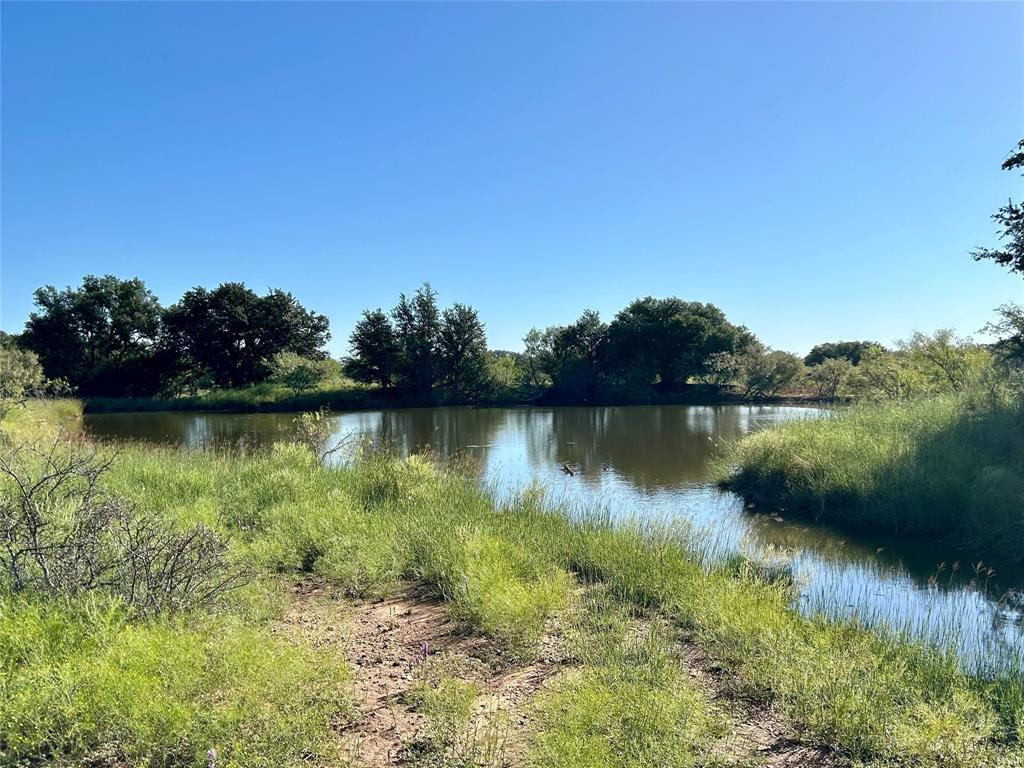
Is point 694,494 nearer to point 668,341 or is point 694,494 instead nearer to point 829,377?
point 829,377

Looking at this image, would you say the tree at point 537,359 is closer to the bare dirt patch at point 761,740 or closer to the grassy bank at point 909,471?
the grassy bank at point 909,471

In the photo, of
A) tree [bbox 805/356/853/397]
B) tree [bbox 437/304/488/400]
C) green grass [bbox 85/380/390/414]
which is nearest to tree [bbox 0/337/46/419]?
green grass [bbox 85/380/390/414]

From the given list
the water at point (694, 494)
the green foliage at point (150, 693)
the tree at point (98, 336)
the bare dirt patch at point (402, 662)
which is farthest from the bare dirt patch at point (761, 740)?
the tree at point (98, 336)

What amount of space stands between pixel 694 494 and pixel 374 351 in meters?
36.2

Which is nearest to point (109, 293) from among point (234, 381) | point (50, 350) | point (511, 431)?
point (50, 350)

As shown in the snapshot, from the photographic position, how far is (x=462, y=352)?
45812 millimetres

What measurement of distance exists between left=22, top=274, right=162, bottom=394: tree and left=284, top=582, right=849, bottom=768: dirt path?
49.9 meters

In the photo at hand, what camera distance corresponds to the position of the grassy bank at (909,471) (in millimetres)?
8742

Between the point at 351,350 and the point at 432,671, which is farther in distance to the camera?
the point at 351,350

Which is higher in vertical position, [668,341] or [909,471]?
[668,341]

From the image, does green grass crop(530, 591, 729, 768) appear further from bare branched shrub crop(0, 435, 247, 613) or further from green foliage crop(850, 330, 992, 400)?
green foliage crop(850, 330, 992, 400)

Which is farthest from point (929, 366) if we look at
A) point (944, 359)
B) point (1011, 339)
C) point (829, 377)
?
point (829, 377)

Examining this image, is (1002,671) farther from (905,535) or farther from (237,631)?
(905,535)

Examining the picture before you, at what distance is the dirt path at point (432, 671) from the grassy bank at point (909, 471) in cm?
736
